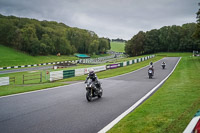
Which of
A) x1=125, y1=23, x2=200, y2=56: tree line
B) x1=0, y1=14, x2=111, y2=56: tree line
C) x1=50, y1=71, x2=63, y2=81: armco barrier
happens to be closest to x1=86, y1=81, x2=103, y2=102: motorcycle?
x1=50, y1=71, x2=63, y2=81: armco barrier

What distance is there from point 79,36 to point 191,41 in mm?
65977

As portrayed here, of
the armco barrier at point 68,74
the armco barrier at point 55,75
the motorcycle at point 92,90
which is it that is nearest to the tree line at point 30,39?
the armco barrier at point 68,74

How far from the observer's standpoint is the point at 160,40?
10069cm

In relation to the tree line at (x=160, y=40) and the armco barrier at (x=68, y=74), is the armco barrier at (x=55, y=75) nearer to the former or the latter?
the armco barrier at (x=68, y=74)

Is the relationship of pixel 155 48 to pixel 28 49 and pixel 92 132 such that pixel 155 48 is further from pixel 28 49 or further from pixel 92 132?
pixel 92 132

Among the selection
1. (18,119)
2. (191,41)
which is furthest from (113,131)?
(191,41)

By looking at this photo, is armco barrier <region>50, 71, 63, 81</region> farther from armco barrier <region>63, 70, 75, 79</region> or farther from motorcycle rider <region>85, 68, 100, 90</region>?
motorcycle rider <region>85, 68, 100, 90</region>

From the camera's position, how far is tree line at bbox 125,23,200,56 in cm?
9562

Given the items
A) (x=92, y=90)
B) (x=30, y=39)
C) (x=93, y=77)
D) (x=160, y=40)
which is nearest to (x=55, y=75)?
(x=93, y=77)

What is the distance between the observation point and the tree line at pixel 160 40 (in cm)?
9562

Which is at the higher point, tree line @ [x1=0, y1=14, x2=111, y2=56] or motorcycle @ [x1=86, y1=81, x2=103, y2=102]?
tree line @ [x1=0, y1=14, x2=111, y2=56]

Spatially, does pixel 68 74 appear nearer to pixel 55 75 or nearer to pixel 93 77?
pixel 55 75

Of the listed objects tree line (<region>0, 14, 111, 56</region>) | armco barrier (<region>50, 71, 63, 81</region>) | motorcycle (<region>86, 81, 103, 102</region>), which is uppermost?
tree line (<region>0, 14, 111, 56</region>)

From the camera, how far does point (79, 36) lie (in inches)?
4441
